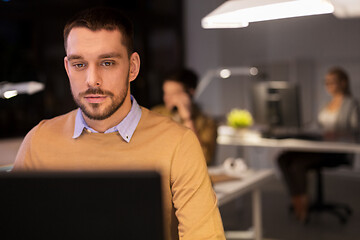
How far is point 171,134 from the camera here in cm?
128

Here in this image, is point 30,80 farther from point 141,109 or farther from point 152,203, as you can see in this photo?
point 152,203

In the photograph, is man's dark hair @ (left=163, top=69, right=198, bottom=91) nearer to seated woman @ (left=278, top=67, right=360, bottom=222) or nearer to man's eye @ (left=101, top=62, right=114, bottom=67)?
seated woman @ (left=278, top=67, right=360, bottom=222)

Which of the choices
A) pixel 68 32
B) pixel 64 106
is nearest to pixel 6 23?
pixel 64 106

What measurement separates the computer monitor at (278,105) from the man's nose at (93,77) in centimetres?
348

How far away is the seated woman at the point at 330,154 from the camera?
4.38 m

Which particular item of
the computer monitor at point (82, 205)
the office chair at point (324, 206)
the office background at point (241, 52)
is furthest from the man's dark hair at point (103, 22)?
the office background at point (241, 52)

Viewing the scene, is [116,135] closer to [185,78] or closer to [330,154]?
[185,78]

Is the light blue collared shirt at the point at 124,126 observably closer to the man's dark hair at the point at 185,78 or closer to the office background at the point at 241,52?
the man's dark hair at the point at 185,78

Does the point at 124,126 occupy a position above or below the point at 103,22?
below

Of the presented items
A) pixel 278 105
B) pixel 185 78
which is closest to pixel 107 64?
pixel 185 78

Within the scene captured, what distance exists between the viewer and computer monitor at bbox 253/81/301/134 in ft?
14.5

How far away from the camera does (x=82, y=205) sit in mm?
602

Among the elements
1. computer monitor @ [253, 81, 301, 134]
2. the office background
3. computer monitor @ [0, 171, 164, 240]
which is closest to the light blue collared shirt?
computer monitor @ [0, 171, 164, 240]

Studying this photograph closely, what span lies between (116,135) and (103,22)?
30cm
